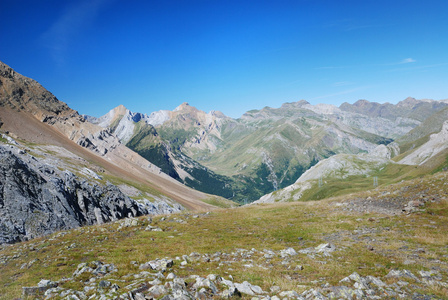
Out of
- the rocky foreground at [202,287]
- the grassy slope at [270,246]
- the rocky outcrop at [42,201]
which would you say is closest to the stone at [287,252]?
the grassy slope at [270,246]

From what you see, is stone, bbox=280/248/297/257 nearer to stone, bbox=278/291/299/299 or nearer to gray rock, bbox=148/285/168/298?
stone, bbox=278/291/299/299

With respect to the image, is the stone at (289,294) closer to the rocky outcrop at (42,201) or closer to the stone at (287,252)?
the stone at (287,252)

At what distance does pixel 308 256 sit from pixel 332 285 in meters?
6.63

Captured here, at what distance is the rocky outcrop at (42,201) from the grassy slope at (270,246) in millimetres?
22165

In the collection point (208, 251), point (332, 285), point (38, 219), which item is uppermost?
point (332, 285)

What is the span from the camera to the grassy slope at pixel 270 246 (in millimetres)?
16516

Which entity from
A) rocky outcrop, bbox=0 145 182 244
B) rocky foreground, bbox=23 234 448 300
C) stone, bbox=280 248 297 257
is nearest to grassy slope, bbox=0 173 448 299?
rocky foreground, bbox=23 234 448 300

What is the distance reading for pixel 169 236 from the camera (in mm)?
29719

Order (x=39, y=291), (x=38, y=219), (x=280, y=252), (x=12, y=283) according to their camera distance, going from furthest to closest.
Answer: (x=38, y=219) → (x=280, y=252) → (x=12, y=283) → (x=39, y=291)

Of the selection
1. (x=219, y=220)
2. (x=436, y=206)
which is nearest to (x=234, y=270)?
(x=219, y=220)

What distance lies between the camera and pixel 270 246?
968 inches

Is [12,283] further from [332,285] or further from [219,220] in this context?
[219,220]

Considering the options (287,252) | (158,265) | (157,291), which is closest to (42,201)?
(158,265)

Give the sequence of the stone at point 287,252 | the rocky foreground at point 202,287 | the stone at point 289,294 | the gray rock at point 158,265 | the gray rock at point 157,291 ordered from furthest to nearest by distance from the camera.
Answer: the stone at point 287,252
the gray rock at point 158,265
the stone at point 289,294
the rocky foreground at point 202,287
the gray rock at point 157,291
